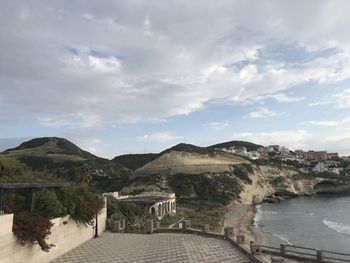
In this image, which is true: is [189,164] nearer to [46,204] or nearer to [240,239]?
[240,239]

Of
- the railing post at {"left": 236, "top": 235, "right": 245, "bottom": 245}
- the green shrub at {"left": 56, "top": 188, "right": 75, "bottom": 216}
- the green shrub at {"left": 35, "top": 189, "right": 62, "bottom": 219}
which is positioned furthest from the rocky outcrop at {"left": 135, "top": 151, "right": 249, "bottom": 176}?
the green shrub at {"left": 35, "top": 189, "right": 62, "bottom": 219}

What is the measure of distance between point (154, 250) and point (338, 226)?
46.5m

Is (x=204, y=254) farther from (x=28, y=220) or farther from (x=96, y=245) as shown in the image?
(x=28, y=220)

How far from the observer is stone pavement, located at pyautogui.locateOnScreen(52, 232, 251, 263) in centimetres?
2203

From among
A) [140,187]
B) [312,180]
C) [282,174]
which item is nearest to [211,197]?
[140,187]

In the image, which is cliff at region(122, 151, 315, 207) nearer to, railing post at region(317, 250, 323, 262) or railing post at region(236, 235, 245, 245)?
railing post at region(236, 235, 245, 245)

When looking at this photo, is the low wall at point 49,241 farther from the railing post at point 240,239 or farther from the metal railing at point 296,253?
the metal railing at point 296,253

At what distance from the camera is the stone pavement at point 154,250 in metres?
22.0

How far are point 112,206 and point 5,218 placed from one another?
1001 inches

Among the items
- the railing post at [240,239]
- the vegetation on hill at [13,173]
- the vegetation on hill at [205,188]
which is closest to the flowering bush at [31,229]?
the vegetation on hill at [13,173]

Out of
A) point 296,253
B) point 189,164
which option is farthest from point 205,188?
point 296,253

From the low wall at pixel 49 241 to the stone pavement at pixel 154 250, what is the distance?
47 centimetres

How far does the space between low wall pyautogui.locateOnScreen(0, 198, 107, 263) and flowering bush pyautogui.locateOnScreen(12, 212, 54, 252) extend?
312mm

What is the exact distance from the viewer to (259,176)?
5719 inches
